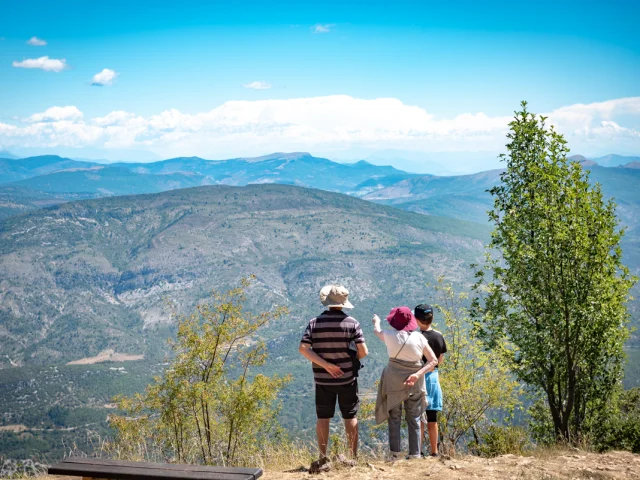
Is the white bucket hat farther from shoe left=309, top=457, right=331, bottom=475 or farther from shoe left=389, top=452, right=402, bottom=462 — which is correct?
shoe left=389, top=452, right=402, bottom=462

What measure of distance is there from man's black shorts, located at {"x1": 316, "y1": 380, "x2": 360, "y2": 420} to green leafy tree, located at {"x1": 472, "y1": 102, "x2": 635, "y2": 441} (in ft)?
17.5

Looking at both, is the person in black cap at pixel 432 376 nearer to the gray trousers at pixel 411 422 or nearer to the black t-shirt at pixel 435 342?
the black t-shirt at pixel 435 342

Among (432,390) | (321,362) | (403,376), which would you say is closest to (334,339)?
(321,362)

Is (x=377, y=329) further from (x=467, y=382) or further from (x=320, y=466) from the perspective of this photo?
(x=467, y=382)

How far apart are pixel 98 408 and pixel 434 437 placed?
179 metres

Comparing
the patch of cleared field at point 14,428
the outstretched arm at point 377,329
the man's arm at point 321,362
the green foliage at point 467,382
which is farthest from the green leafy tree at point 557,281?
the patch of cleared field at point 14,428

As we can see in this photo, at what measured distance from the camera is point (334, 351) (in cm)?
745

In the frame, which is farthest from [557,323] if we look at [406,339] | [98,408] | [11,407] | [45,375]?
[45,375]

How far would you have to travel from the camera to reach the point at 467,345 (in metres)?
15.5

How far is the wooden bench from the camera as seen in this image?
5625 mm

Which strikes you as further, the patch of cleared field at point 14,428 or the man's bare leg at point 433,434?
the patch of cleared field at point 14,428

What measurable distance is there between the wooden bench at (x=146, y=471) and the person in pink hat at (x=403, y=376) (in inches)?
105

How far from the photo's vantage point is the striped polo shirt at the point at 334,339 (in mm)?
7445

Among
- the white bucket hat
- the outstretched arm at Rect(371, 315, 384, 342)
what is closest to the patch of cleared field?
the outstretched arm at Rect(371, 315, 384, 342)
